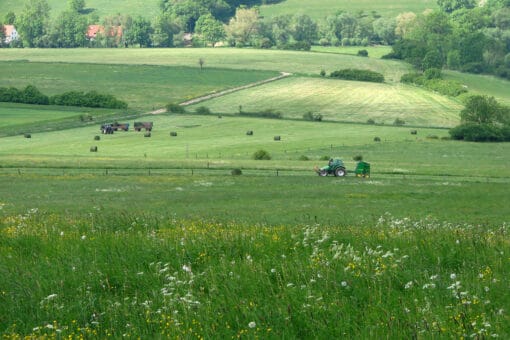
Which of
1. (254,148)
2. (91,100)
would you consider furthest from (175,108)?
(254,148)

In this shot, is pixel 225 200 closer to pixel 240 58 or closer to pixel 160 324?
pixel 160 324

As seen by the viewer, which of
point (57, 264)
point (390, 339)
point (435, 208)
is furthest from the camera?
point (435, 208)

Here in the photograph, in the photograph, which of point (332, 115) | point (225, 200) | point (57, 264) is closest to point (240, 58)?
point (332, 115)

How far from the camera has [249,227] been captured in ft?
61.7

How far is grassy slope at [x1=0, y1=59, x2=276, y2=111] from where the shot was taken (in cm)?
15050

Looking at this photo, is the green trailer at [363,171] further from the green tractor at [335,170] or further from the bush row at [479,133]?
the bush row at [479,133]

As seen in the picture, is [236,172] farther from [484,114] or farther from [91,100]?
[91,100]

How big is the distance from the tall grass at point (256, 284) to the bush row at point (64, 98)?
120 meters

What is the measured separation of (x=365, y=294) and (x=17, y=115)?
116 m

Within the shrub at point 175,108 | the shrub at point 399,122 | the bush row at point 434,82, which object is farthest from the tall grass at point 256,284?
the bush row at point 434,82

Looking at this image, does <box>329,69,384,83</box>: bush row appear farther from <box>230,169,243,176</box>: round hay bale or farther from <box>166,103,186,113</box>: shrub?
<box>230,169,243,176</box>: round hay bale

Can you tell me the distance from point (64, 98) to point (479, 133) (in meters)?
66.4

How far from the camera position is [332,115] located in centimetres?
13000

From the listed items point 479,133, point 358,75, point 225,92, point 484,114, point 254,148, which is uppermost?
point 358,75
